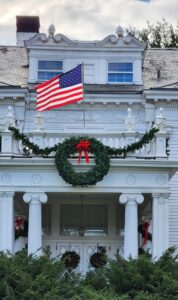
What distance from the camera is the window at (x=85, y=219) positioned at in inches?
1149

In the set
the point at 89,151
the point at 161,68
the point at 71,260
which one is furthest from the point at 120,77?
the point at 71,260

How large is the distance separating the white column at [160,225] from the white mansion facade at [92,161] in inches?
1.2

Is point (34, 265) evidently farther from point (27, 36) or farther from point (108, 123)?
point (27, 36)

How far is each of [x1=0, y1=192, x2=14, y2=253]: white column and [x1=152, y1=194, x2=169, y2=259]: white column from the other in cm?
446

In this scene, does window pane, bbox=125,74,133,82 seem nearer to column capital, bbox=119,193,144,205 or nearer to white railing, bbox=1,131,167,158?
white railing, bbox=1,131,167,158

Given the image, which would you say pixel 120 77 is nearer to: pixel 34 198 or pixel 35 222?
pixel 34 198

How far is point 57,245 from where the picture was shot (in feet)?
94.7

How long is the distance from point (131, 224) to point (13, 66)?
37.9ft

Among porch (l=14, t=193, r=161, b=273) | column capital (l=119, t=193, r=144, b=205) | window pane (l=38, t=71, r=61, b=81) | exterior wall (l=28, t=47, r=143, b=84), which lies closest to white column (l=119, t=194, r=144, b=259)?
column capital (l=119, t=193, r=144, b=205)

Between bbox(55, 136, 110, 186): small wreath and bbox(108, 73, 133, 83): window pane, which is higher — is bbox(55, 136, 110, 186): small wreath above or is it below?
below

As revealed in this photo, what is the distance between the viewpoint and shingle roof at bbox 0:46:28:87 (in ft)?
108

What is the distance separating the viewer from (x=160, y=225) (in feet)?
84.7

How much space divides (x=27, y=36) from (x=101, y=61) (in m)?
7.28

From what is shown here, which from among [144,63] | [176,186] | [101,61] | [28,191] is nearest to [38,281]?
[28,191]
